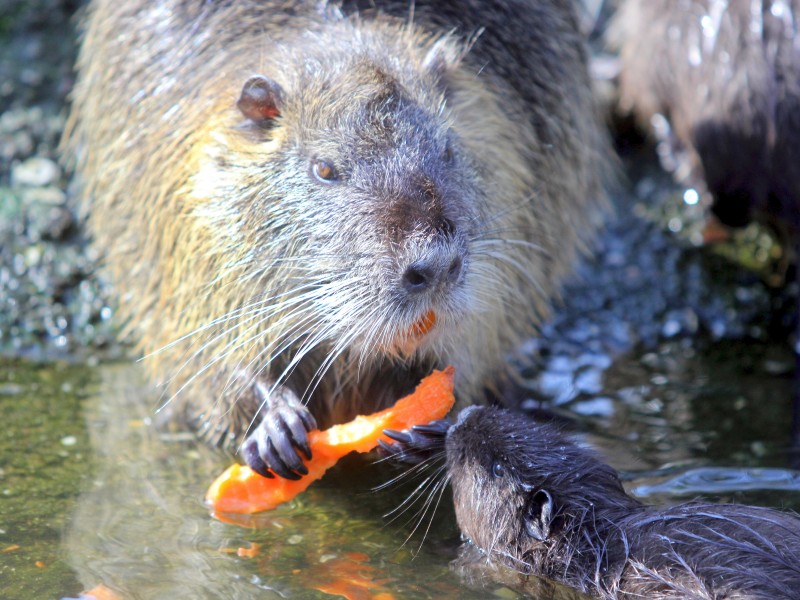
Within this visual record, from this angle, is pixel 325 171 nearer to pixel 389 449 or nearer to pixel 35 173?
pixel 389 449

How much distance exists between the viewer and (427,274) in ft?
10.5

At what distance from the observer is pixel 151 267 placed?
167 inches

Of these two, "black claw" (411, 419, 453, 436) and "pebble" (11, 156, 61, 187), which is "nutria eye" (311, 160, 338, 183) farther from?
"pebble" (11, 156, 61, 187)

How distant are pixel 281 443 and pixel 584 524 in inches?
38.3

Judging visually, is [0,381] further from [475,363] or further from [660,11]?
[660,11]

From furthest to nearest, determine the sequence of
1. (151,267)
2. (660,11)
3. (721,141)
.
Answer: (660,11) → (721,141) → (151,267)

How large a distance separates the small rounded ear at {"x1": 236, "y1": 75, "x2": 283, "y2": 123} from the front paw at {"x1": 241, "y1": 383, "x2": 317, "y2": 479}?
2.99 feet

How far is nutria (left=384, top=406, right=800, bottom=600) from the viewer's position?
3.11 m

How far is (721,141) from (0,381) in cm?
317

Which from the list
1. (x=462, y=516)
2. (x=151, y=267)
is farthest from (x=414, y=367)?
(x=151, y=267)

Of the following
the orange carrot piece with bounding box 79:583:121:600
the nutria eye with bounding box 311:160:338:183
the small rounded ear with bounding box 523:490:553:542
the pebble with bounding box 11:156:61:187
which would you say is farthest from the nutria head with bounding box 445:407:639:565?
the pebble with bounding box 11:156:61:187

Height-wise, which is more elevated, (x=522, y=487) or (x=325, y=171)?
(x=325, y=171)

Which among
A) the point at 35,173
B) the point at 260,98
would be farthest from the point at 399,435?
the point at 35,173

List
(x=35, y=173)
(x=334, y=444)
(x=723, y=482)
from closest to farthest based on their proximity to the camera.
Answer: (x=334, y=444) < (x=723, y=482) < (x=35, y=173)
